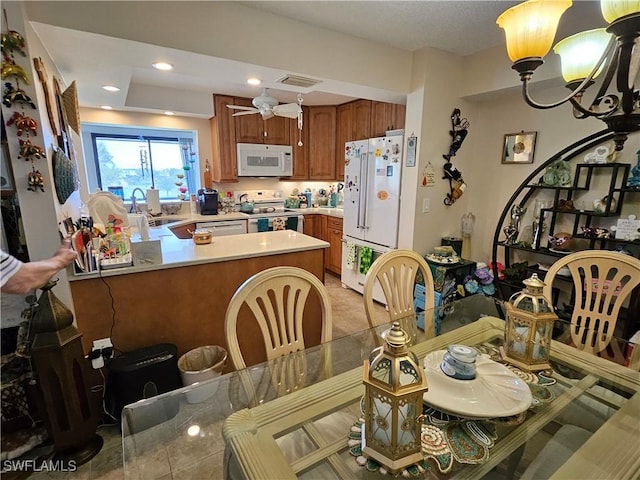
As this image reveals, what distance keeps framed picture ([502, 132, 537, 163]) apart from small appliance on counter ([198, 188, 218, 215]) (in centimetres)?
349

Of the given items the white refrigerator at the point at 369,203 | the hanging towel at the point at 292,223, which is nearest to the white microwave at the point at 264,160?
the hanging towel at the point at 292,223

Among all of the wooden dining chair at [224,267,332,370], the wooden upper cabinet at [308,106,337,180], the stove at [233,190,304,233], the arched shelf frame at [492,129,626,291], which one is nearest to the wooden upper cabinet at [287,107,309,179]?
the wooden upper cabinet at [308,106,337,180]

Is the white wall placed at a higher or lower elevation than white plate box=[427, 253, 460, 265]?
higher

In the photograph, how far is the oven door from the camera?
Answer: 4.31 metres

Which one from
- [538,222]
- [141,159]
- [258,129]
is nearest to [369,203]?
[538,222]

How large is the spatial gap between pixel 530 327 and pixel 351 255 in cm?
272

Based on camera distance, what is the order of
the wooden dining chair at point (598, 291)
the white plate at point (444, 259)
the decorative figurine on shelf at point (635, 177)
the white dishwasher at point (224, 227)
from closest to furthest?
the wooden dining chair at point (598, 291) → the decorative figurine on shelf at point (635, 177) → the white plate at point (444, 259) → the white dishwasher at point (224, 227)

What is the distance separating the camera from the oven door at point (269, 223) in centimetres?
431

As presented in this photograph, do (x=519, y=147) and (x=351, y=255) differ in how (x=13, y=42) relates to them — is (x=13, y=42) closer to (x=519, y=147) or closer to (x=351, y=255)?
(x=351, y=255)

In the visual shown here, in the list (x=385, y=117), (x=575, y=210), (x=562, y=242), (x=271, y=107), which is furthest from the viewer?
(x=385, y=117)

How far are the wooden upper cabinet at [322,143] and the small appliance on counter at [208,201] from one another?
63.1 inches

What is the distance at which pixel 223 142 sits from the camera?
425 cm

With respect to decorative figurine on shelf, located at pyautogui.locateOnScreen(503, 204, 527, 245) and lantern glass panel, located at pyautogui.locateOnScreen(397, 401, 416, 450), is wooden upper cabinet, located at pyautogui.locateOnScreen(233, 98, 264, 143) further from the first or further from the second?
lantern glass panel, located at pyautogui.locateOnScreen(397, 401, 416, 450)

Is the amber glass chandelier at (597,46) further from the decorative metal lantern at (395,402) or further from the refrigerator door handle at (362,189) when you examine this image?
the refrigerator door handle at (362,189)
